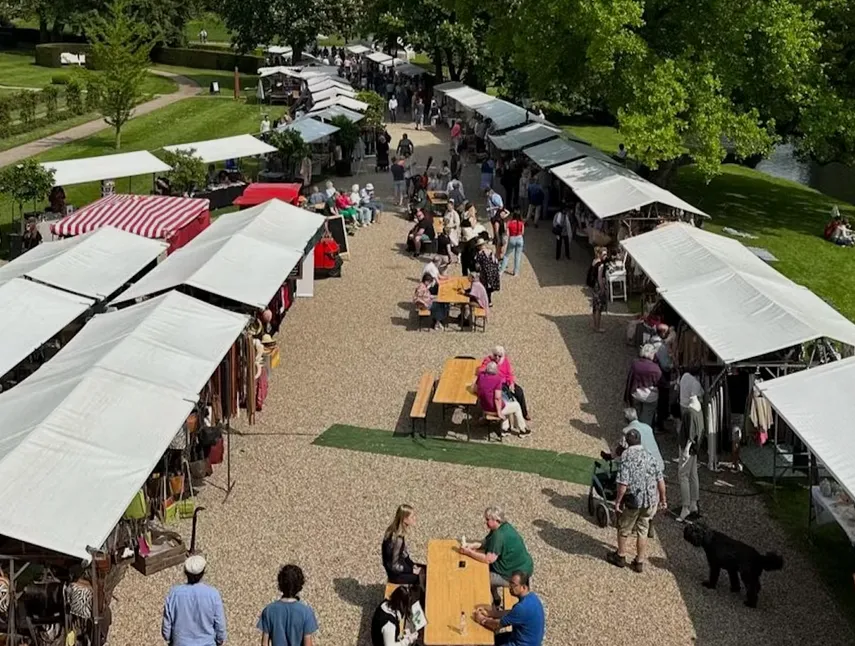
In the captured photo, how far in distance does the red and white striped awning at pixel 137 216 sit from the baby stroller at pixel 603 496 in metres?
10.5

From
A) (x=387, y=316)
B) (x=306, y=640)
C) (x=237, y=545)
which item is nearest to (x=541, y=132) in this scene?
(x=387, y=316)

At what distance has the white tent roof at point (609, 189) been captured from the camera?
64.2 ft

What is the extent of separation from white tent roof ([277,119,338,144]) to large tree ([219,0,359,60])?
84.0 feet

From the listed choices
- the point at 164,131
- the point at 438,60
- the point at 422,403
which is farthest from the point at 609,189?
the point at 438,60

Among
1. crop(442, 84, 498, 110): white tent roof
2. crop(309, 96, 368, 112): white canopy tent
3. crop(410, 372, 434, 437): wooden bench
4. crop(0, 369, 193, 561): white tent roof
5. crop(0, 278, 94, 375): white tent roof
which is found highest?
crop(442, 84, 498, 110): white tent roof

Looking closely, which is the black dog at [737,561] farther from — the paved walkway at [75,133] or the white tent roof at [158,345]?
the paved walkway at [75,133]

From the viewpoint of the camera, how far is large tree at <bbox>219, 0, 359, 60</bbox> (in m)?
52.9

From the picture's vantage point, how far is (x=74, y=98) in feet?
132

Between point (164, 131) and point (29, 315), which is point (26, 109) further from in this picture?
point (29, 315)

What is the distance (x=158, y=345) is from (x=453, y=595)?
4.52 metres

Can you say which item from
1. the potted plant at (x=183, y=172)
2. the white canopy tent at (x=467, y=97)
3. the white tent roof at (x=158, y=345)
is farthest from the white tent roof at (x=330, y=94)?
the white tent roof at (x=158, y=345)

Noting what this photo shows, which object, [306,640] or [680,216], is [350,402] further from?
[680,216]

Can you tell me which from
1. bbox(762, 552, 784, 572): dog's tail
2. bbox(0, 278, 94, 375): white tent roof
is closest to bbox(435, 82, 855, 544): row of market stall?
bbox(762, 552, 784, 572): dog's tail

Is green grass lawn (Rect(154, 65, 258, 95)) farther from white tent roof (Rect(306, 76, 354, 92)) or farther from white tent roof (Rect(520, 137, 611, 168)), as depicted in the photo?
white tent roof (Rect(520, 137, 611, 168))
